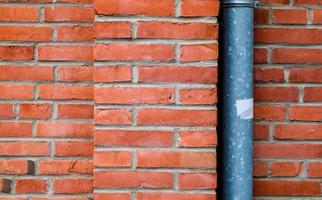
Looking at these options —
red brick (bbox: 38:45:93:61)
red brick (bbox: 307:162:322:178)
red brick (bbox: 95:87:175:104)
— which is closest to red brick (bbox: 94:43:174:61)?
red brick (bbox: 95:87:175:104)

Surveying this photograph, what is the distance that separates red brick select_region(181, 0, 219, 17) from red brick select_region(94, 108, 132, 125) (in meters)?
0.45

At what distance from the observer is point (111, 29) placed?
1.82 meters

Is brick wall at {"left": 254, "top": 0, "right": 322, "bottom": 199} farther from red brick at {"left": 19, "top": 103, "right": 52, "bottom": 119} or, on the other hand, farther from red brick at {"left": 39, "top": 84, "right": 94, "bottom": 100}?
red brick at {"left": 19, "top": 103, "right": 52, "bottom": 119}

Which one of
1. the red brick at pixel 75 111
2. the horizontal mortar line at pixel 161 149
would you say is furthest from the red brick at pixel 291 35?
the red brick at pixel 75 111

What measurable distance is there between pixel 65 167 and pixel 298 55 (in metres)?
1.14

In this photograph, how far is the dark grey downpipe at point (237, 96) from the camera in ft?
6.09

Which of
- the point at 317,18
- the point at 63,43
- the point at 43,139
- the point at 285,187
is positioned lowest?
the point at 285,187

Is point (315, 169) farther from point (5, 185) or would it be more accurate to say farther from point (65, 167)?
point (5, 185)

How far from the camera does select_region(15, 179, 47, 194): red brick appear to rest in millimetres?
2049

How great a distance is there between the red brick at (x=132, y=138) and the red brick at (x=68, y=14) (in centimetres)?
54

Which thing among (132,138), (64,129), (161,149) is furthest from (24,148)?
(161,149)

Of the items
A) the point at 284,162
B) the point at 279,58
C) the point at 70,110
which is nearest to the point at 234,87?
the point at 279,58

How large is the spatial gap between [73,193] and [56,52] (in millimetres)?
627

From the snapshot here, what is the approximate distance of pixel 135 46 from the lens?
1.83 meters
